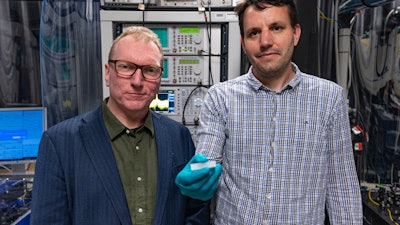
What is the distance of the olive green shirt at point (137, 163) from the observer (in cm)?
104

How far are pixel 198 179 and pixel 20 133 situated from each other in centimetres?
159

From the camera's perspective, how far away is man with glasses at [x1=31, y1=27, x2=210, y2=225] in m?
1.00

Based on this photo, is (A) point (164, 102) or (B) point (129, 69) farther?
(A) point (164, 102)

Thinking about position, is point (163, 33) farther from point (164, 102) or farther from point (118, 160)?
point (118, 160)

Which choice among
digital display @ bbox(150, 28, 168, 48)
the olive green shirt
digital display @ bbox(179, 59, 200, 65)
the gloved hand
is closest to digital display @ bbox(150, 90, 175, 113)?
digital display @ bbox(179, 59, 200, 65)

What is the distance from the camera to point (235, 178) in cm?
113

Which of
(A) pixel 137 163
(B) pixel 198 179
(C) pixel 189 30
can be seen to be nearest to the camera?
(B) pixel 198 179

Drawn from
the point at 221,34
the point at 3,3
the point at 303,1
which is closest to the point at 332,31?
the point at 303,1

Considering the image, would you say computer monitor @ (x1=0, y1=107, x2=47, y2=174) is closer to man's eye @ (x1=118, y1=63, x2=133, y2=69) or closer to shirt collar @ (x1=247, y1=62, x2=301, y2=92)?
man's eye @ (x1=118, y1=63, x2=133, y2=69)

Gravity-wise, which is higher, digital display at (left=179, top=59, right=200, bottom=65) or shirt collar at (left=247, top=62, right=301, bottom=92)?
digital display at (left=179, top=59, right=200, bottom=65)

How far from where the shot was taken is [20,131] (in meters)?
2.01

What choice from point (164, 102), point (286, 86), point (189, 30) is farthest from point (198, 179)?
point (189, 30)

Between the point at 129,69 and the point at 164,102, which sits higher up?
the point at 129,69

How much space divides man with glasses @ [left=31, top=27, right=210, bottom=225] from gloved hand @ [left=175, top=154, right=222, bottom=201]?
0.11 metres
